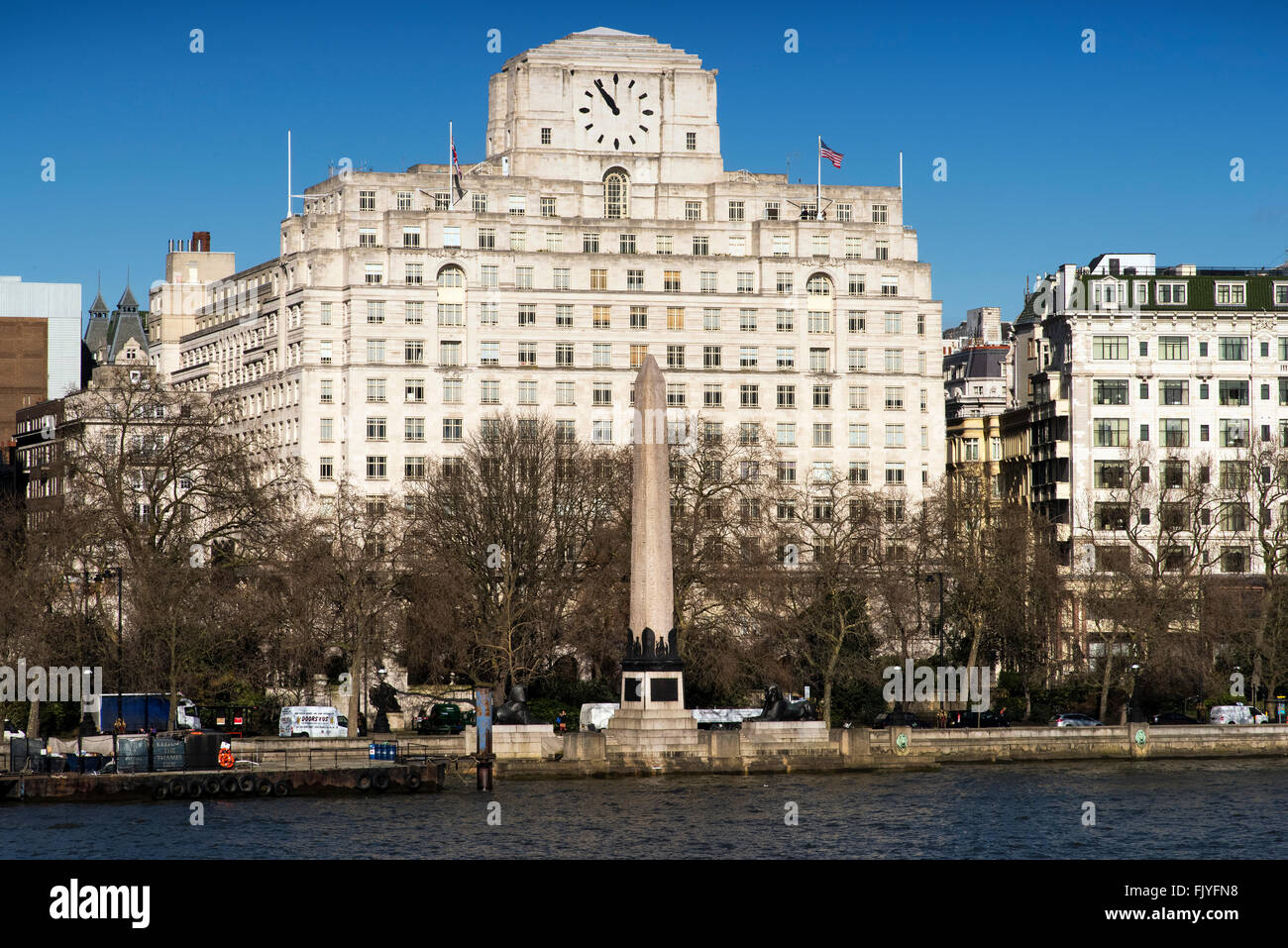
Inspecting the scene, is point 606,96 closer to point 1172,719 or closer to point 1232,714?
point 1172,719

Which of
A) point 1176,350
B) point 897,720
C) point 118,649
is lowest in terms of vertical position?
point 897,720

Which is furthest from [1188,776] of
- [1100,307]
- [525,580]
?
[1100,307]

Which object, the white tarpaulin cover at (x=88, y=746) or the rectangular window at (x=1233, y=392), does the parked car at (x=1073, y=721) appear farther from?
the rectangular window at (x=1233, y=392)

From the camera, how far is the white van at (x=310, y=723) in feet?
311

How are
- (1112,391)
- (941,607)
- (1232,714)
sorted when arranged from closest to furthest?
(1232,714), (941,607), (1112,391)

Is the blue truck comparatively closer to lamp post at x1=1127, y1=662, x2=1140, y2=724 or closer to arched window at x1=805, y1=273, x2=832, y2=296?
lamp post at x1=1127, y1=662, x2=1140, y2=724

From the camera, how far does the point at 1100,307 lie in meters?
136

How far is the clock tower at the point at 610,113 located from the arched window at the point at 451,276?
30.0 ft

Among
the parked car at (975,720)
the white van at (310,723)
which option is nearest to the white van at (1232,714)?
the parked car at (975,720)

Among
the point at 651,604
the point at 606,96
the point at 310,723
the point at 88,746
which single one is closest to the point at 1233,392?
the point at 606,96

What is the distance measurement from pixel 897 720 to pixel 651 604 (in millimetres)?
19692

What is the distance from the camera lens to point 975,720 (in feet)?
328

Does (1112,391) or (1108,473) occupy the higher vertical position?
(1112,391)

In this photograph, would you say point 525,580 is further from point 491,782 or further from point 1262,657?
point 1262,657
